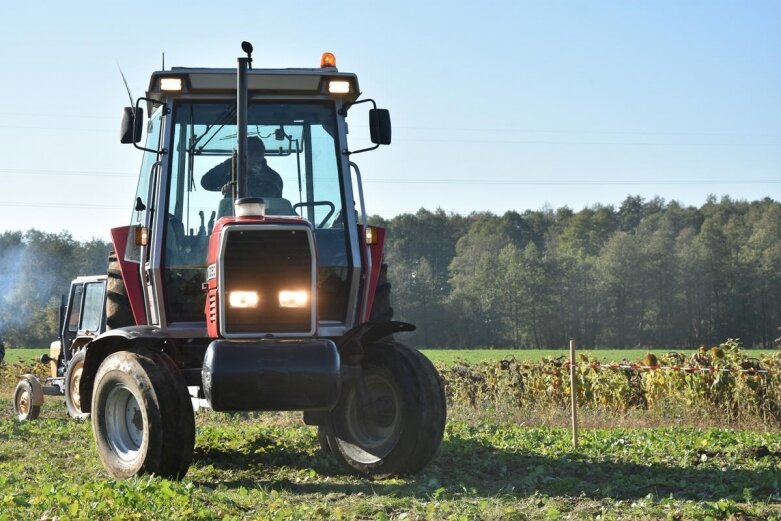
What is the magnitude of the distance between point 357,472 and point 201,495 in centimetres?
179

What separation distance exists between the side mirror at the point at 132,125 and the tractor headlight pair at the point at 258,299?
152 centimetres

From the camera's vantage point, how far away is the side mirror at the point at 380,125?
8.71 metres

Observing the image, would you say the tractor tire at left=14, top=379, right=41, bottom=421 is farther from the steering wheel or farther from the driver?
the steering wheel

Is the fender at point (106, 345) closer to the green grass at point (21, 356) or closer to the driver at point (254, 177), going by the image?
the driver at point (254, 177)

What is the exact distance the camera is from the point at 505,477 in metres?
8.92

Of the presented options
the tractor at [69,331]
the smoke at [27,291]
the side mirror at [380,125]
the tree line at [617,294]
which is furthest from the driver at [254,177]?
the tree line at [617,294]

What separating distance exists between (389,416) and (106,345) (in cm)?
245

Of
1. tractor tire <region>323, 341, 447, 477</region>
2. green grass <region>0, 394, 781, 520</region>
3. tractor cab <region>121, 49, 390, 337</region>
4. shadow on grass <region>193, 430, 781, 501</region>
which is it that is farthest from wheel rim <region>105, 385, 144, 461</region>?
tractor tire <region>323, 341, 447, 477</region>

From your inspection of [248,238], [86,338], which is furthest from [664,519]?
[86,338]

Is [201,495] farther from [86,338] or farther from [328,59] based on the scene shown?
[86,338]

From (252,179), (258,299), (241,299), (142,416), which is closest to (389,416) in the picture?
(258,299)

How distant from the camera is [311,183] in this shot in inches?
360

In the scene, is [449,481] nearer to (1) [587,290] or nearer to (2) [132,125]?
(2) [132,125]

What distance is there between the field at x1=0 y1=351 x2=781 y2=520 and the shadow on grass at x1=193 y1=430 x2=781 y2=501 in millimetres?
17
